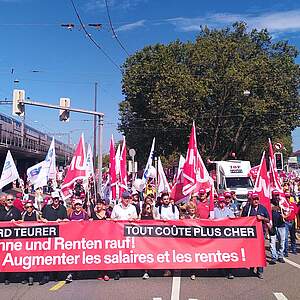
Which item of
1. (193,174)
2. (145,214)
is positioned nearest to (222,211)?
(193,174)

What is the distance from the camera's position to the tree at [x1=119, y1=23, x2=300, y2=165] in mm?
37719

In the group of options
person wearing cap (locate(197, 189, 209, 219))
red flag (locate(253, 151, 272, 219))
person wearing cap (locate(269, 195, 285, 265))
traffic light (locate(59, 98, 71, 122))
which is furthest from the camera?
traffic light (locate(59, 98, 71, 122))

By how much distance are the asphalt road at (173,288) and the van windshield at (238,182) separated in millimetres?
16996

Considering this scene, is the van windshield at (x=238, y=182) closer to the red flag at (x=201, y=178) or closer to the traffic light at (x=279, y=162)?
the traffic light at (x=279, y=162)

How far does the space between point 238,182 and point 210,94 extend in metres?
12.7

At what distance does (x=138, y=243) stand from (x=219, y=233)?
5.11 ft

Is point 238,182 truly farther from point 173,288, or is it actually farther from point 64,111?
point 173,288

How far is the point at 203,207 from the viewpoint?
11430 mm

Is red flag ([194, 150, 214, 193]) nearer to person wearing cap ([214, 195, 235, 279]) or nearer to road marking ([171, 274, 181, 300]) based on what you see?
person wearing cap ([214, 195, 235, 279])

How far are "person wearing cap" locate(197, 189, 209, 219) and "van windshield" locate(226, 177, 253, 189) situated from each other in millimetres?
15379

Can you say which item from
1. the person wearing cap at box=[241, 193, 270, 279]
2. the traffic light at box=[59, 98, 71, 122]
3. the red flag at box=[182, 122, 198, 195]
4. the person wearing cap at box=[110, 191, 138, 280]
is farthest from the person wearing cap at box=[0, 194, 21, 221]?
the traffic light at box=[59, 98, 71, 122]

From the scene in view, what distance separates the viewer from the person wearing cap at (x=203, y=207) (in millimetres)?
11297

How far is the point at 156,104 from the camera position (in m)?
37.7

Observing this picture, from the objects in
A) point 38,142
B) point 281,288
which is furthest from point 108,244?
point 38,142
